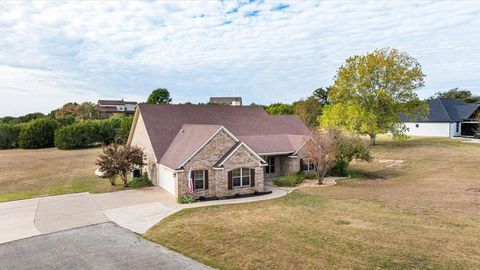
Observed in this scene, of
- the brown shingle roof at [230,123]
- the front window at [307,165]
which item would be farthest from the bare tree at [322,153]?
the brown shingle roof at [230,123]

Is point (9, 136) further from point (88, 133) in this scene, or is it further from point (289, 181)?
point (289, 181)

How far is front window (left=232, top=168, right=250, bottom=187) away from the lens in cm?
2191

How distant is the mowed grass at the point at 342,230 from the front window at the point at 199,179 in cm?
308

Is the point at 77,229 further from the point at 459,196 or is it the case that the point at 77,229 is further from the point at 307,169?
the point at 459,196

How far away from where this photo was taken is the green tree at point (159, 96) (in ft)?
282

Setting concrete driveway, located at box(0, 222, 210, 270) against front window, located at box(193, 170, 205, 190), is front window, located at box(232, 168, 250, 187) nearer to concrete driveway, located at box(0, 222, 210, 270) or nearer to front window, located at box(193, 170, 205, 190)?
front window, located at box(193, 170, 205, 190)

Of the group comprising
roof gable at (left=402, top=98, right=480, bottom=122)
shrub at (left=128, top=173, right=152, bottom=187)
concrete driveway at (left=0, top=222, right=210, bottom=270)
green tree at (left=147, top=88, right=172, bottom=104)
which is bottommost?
concrete driveway at (left=0, top=222, right=210, bottom=270)

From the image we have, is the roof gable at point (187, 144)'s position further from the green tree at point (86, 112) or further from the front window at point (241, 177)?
the green tree at point (86, 112)

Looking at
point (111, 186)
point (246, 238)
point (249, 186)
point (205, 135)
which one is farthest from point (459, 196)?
point (111, 186)

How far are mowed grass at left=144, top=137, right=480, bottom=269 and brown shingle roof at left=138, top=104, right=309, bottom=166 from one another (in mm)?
7487

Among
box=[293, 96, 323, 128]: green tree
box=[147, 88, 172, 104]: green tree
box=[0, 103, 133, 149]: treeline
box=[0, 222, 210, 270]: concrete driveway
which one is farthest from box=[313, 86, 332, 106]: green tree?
box=[0, 222, 210, 270]: concrete driveway

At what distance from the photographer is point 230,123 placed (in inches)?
1222

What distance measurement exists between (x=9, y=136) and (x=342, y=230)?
233ft

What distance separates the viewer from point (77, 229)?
1470cm
